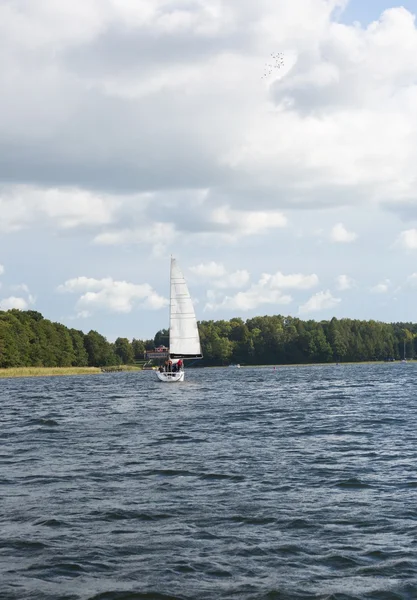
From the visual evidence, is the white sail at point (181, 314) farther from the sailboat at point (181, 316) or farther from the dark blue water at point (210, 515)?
the dark blue water at point (210, 515)

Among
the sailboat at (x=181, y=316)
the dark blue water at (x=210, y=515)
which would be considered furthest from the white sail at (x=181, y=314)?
the dark blue water at (x=210, y=515)

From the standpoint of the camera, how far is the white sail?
109m

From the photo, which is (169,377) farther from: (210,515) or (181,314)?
(210,515)

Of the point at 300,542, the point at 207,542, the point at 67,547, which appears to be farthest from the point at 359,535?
the point at 67,547

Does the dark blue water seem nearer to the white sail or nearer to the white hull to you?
the white sail

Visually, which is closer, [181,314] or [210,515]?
[210,515]

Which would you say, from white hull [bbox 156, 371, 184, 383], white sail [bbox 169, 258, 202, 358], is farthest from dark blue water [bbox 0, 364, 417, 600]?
white hull [bbox 156, 371, 184, 383]

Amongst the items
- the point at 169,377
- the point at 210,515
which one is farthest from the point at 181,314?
the point at 210,515

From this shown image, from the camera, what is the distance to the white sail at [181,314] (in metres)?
109

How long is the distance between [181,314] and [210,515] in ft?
298

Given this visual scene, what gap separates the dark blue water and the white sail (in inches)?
2778

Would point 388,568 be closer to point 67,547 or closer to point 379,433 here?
point 67,547

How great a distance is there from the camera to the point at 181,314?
110 m

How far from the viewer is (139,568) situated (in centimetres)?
1450
